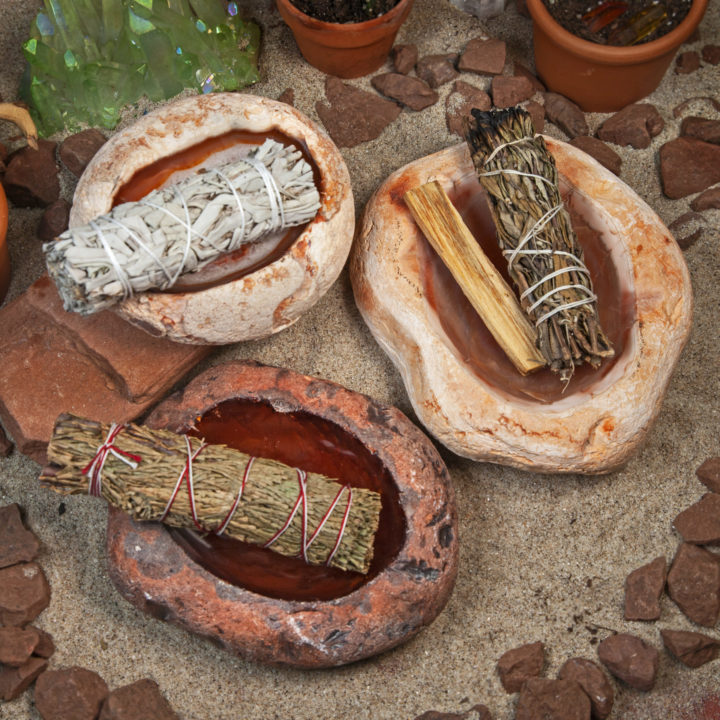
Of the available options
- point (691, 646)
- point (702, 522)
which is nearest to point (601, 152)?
point (702, 522)

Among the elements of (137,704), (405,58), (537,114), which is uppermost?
(405,58)

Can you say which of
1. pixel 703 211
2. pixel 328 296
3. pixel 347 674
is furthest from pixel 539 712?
pixel 703 211

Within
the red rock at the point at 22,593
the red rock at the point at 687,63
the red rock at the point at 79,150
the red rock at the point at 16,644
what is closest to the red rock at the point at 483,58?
the red rock at the point at 687,63

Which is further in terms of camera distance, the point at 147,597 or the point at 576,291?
the point at 576,291

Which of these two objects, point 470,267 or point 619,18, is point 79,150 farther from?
point 619,18

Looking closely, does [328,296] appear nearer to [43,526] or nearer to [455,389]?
[455,389]

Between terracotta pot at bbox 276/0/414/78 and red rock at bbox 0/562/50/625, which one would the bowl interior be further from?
terracotta pot at bbox 276/0/414/78
